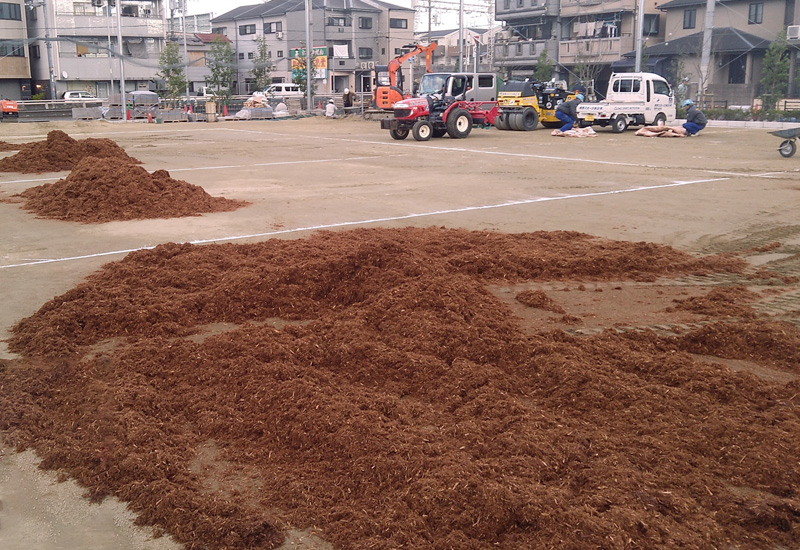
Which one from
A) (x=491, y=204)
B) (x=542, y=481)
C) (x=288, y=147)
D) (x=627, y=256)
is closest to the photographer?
(x=542, y=481)

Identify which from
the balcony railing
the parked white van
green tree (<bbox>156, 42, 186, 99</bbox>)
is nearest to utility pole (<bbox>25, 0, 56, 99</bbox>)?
green tree (<bbox>156, 42, 186, 99</bbox>)

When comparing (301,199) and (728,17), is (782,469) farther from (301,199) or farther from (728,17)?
(728,17)

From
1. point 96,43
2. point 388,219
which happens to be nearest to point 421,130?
point 388,219

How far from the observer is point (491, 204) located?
11695 mm

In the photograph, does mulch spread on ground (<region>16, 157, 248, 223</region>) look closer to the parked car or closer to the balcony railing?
the balcony railing

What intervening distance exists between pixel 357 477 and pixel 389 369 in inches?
52.2

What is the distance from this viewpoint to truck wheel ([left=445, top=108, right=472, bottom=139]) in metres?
25.1

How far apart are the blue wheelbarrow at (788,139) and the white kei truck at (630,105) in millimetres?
10259

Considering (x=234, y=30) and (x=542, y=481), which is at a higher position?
(x=234, y=30)

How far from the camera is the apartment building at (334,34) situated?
68625mm

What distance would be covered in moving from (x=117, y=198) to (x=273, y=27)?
64.0m

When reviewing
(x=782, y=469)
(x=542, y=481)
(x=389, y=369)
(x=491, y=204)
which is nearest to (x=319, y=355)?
(x=389, y=369)

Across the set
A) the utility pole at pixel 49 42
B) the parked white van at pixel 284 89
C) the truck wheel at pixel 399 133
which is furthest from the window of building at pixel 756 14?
the utility pole at pixel 49 42

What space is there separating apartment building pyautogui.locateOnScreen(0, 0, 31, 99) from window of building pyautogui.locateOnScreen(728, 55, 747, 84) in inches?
1874
